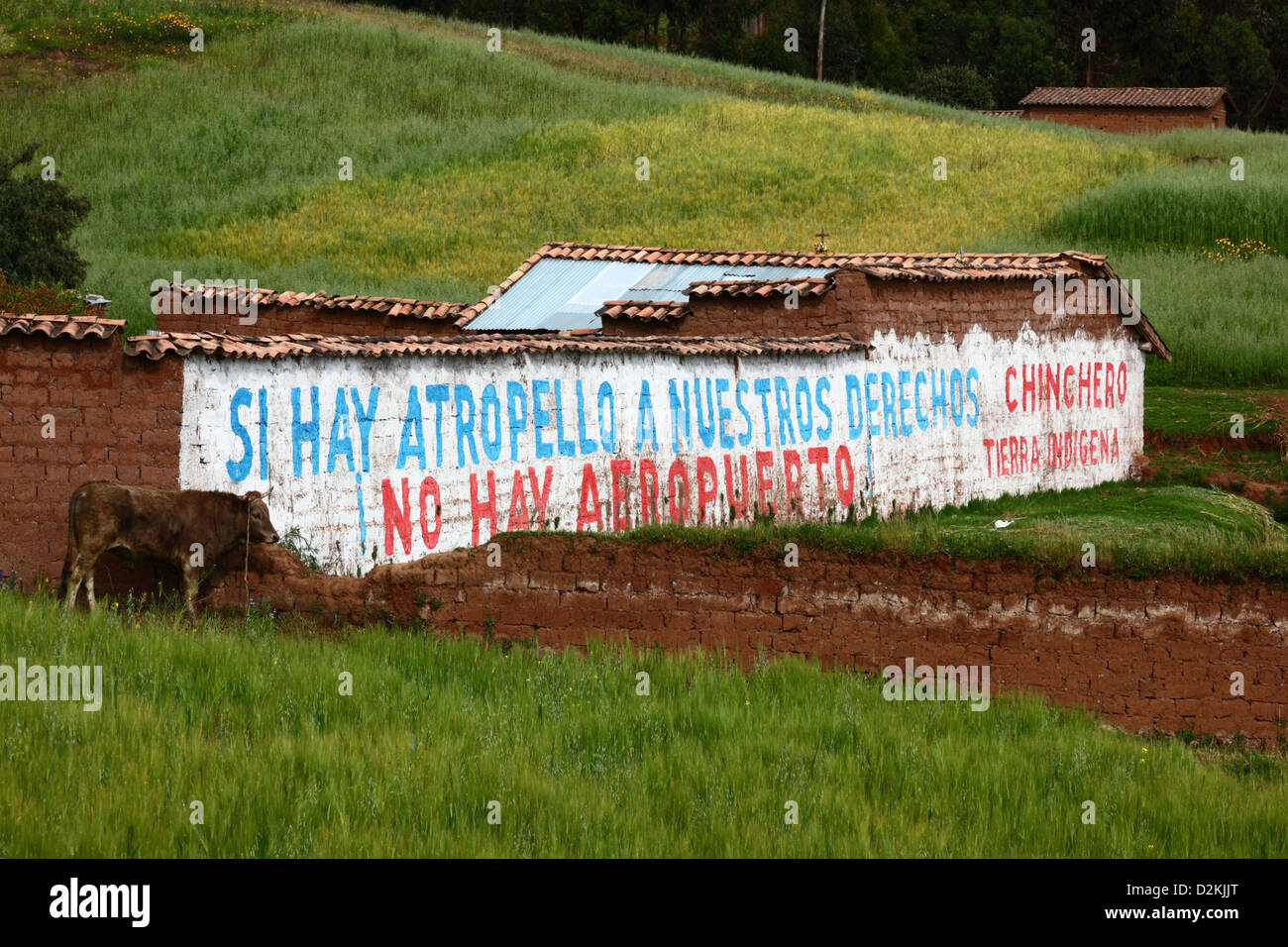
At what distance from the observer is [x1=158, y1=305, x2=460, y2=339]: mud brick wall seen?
24969 mm

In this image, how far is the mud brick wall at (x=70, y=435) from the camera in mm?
13930

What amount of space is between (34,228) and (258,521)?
2179 centimetres

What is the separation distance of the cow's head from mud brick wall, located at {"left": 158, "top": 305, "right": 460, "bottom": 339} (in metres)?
11.2

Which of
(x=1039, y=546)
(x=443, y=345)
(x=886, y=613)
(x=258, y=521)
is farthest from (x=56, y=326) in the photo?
(x=1039, y=546)

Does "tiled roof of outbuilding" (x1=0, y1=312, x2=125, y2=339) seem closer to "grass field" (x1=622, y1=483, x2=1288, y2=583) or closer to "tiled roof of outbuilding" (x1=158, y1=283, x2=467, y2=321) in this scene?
"grass field" (x1=622, y1=483, x2=1288, y2=583)

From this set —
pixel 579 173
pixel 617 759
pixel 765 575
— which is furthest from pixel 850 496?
pixel 579 173

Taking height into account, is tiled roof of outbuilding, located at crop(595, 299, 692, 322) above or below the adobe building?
below

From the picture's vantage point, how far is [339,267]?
42.7 metres

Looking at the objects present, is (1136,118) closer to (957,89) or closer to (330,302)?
(957,89)

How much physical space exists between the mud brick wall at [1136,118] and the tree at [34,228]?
5288cm

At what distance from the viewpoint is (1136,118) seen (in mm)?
74125

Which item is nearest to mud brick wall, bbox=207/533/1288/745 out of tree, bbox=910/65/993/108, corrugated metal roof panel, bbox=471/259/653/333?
corrugated metal roof panel, bbox=471/259/653/333

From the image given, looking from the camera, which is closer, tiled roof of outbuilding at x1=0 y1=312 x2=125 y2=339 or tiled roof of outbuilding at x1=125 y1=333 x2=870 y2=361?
tiled roof of outbuilding at x1=0 y1=312 x2=125 y2=339

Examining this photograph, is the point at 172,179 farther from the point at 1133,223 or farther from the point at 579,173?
the point at 1133,223
